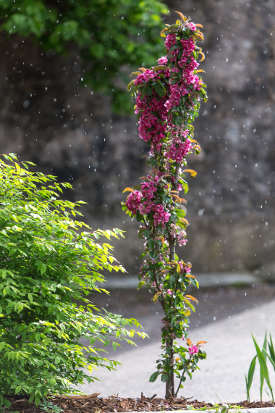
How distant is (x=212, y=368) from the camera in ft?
14.9

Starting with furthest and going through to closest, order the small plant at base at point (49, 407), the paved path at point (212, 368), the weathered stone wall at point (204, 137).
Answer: the weathered stone wall at point (204, 137), the paved path at point (212, 368), the small plant at base at point (49, 407)

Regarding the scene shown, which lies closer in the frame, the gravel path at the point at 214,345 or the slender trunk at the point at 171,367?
the slender trunk at the point at 171,367

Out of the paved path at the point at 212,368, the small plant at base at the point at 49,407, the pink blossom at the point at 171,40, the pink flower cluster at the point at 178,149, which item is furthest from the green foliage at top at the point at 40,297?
the paved path at the point at 212,368

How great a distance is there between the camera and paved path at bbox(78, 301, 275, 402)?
13.7 ft

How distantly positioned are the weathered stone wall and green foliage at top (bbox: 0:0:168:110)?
0.20m

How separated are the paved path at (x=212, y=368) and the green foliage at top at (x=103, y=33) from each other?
2.92 metres

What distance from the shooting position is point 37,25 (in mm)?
5961

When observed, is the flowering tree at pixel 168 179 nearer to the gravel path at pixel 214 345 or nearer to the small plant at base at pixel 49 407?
the small plant at base at pixel 49 407

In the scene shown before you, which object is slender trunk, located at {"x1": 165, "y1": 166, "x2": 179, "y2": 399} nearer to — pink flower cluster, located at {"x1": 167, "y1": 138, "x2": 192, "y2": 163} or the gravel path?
pink flower cluster, located at {"x1": 167, "y1": 138, "x2": 192, "y2": 163}

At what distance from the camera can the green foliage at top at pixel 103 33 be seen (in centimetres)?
622

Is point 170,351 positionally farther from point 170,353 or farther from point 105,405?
point 105,405

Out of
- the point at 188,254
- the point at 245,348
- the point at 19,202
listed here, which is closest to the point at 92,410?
the point at 19,202

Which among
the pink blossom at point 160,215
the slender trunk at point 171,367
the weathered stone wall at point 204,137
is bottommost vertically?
the slender trunk at point 171,367

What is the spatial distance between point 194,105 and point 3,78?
13.1 feet
